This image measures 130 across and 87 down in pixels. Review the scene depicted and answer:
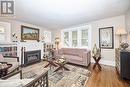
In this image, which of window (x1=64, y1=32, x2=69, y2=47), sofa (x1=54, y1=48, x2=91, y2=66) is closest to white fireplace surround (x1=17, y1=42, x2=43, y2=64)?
sofa (x1=54, y1=48, x2=91, y2=66)

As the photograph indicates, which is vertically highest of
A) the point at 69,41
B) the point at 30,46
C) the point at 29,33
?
the point at 29,33

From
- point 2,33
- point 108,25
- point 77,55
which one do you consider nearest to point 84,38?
point 77,55

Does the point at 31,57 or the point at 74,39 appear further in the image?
the point at 74,39

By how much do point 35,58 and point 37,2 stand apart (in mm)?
3563

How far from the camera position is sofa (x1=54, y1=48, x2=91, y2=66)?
4905mm

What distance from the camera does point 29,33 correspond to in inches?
228

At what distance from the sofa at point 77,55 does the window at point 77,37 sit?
0.78m

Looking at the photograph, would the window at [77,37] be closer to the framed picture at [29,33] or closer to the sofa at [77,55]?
the sofa at [77,55]

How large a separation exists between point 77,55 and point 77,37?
1.39 m

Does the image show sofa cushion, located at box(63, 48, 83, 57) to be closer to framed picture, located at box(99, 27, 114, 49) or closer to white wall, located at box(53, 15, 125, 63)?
white wall, located at box(53, 15, 125, 63)

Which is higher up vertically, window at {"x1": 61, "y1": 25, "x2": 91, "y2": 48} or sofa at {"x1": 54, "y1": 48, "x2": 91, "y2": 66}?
window at {"x1": 61, "y1": 25, "x2": 91, "y2": 48}

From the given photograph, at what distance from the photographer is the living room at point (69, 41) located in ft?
11.0

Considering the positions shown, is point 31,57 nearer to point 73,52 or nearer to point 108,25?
point 73,52

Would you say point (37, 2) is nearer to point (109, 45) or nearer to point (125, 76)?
point (125, 76)
